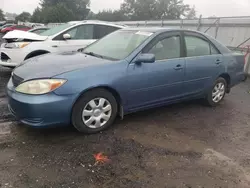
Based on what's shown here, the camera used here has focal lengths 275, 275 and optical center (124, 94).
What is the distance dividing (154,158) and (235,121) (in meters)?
2.23

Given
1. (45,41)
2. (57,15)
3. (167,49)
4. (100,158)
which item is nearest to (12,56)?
(45,41)

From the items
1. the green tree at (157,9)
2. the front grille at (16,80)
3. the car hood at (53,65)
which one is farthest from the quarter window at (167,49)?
the green tree at (157,9)

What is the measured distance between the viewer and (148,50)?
434cm

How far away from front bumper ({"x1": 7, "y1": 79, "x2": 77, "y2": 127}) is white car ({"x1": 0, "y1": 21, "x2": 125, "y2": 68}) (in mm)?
3675

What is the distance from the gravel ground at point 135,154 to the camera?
290 centimetres

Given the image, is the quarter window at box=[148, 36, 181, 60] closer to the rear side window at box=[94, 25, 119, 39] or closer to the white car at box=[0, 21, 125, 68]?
the white car at box=[0, 21, 125, 68]

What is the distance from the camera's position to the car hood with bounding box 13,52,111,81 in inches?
143

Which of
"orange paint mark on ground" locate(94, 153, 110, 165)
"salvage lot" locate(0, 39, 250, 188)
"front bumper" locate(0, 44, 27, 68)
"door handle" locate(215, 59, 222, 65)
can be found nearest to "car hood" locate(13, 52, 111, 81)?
"salvage lot" locate(0, 39, 250, 188)

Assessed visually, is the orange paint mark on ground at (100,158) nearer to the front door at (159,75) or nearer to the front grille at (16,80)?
the front door at (159,75)

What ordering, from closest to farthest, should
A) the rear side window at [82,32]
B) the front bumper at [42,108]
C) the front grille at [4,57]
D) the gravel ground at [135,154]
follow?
the gravel ground at [135,154] < the front bumper at [42,108] < the front grille at [4,57] < the rear side window at [82,32]

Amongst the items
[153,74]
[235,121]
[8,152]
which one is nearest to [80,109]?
[8,152]

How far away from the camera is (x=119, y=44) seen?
4609 millimetres

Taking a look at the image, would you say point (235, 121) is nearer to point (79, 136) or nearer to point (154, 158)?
point (154, 158)

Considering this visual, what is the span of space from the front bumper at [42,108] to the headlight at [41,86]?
0.05 metres
